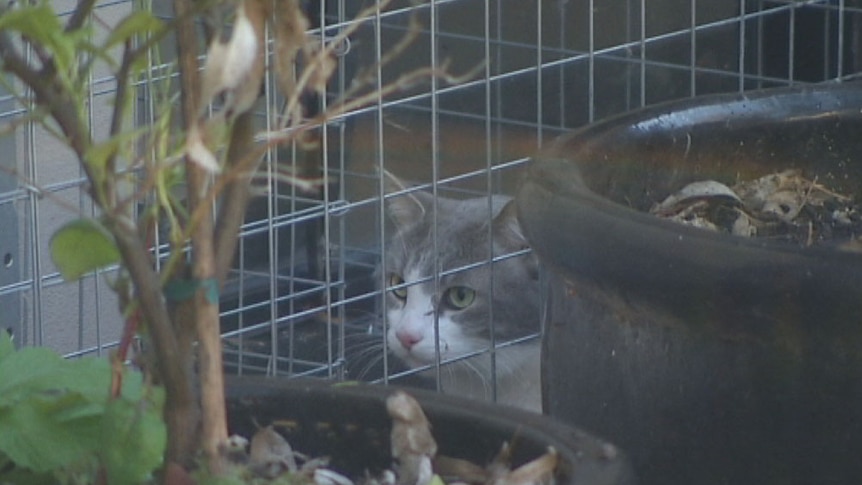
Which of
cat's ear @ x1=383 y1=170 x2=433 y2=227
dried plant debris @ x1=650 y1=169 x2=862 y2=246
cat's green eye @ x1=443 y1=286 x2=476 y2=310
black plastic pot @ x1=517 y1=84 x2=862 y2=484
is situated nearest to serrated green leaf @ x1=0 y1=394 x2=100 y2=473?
black plastic pot @ x1=517 y1=84 x2=862 y2=484

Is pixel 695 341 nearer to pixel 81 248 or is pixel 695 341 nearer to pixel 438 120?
pixel 81 248

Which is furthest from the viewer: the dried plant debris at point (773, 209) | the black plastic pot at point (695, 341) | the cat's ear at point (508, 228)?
the cat's ear at point (508, 228)

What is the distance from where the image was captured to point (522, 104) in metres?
2.76

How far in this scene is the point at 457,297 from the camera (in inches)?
93.4

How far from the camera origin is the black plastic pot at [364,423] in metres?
0.95

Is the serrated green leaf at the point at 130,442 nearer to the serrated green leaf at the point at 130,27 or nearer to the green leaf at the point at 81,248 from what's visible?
the green leaf at the point at 81,248

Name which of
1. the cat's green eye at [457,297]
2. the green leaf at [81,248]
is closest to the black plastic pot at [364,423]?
the green leaf at [81,248]

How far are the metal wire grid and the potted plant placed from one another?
121 cm

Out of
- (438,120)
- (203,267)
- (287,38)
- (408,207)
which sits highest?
(287,38)

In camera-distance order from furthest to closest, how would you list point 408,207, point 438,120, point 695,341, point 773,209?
point 438,120 → point 408,207 → point 773,209 → point 695,341

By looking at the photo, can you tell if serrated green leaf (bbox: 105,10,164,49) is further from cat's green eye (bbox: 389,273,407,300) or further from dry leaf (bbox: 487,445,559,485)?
cat's green eye (bbox: 389,273,407,300)

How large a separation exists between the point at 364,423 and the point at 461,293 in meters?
1.38

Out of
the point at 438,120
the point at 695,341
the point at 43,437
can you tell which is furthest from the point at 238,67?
the point at 438,120

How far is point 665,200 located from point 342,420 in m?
0.52
